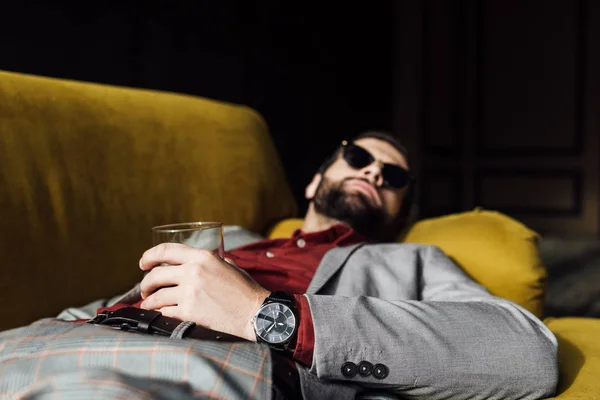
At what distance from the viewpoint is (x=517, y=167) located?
6.03 m

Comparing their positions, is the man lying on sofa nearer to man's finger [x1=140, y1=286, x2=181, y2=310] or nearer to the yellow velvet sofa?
man's finger [x1=140, y1=286, x2=181, y2=310]

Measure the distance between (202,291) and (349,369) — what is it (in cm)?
28

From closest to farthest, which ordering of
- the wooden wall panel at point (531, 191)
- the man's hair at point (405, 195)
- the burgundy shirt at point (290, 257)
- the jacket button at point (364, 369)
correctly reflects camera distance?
the jacket button at point (364, 369), the burgundy shirt at point (290, 257), the man's hair at point (405, 195), the wooden wall panel at point (531, 191)

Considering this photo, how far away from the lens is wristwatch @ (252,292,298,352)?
91 centimetres

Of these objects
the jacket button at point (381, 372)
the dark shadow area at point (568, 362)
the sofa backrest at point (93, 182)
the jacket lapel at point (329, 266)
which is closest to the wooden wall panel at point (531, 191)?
the sofa backrest at point (93, 182)

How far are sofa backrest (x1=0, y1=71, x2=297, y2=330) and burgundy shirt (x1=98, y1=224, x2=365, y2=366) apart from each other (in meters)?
0.31

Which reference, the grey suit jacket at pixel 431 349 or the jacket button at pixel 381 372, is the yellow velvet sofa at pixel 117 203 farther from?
the jacket button at pixel 381 372

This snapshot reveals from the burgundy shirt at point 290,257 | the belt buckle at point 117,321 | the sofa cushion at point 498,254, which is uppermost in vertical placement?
the belt buckle at point 117,321

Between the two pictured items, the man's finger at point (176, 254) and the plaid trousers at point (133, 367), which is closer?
the plaid trousers at point (133, 367)

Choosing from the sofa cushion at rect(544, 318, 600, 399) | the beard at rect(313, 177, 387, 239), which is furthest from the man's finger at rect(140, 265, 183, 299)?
the beard at rect(313, 177, 387, 239)

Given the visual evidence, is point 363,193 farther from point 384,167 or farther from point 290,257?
point 290,257

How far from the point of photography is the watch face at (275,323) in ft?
2.98

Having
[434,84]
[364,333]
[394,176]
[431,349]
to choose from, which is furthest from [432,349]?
[434,84]

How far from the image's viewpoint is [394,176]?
179cm
